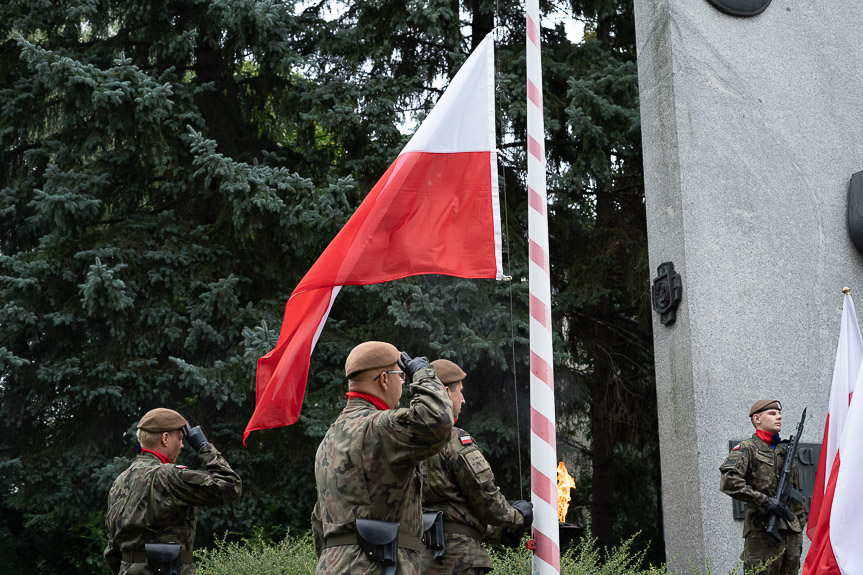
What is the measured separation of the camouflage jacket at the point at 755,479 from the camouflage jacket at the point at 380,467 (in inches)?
139

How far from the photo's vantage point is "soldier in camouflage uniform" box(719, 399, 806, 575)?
688cm

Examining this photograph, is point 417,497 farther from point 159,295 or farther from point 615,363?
point 615,363

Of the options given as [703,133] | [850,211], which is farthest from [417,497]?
[850,211]

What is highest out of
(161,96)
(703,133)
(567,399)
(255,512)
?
(161,96)

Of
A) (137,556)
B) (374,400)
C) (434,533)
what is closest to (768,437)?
(434,533)

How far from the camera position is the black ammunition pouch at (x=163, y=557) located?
18.5 ft

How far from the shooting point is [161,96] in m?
11.2

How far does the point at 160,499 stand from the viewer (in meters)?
5.60

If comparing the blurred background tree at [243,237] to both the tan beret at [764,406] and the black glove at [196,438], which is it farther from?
the black glove at [196,438]

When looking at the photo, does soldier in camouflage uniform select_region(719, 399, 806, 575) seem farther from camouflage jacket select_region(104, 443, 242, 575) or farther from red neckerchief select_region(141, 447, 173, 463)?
red neckerchief select_region(141, 447, 173, 463)

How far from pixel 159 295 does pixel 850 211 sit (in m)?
7.83

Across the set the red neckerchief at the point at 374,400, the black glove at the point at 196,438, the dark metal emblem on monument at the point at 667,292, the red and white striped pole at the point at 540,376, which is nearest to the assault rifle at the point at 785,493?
the dark metal emblem on monument at the point at 667,292

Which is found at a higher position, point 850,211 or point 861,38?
point 861,38

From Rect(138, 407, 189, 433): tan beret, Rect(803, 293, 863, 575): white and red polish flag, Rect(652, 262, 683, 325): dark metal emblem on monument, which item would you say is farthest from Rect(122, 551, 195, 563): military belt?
Rect(652, 262, 683, 325): dark metal emblem on monument
